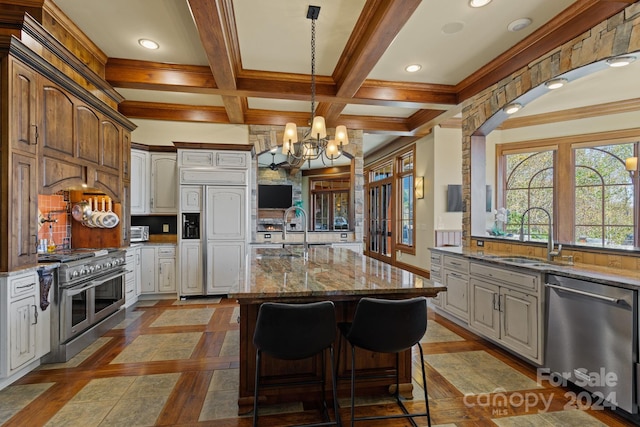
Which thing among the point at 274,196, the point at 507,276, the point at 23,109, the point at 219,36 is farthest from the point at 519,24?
the point at 274,196

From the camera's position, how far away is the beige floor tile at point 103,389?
2.30 m

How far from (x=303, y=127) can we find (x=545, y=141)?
431 centimetres

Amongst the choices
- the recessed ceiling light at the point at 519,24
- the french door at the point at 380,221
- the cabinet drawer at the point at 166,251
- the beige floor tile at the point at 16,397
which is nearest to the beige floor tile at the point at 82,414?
the beige floor tile at the point at 16,397

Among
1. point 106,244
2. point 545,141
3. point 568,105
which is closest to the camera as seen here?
point 106,244

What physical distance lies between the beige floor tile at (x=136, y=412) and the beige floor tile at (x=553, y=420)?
226cm

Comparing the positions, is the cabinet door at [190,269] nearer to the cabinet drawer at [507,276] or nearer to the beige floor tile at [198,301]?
the beige floor tile at [198,301]

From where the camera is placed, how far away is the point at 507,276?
2.92m

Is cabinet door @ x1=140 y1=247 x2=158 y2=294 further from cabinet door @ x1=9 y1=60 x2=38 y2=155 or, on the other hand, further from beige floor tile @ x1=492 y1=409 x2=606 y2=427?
beige floor tile @ x1=492 y1=409 x2=606 y2=427

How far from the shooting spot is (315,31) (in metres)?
3.03

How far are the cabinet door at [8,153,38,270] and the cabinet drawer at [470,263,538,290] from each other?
4.07 metres

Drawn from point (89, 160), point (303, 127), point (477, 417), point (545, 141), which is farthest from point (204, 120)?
point (545, 141)

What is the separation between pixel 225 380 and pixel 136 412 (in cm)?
64

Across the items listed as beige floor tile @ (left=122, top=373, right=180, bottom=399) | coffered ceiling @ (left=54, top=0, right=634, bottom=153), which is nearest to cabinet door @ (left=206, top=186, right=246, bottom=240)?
coffered ceiling @ (left=54, top=0, right=634, bottom=153)

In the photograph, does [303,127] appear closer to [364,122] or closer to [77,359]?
[364,122]
